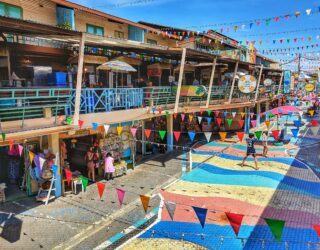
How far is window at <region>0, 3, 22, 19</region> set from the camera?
14617mm

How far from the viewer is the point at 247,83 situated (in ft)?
77.9

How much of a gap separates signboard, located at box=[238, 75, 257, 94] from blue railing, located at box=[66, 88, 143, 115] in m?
10.9

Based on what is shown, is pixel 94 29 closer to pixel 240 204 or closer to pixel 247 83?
pixel 247 83

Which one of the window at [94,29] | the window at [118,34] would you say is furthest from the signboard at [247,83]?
the window at [94,29]

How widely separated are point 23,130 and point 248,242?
818cm

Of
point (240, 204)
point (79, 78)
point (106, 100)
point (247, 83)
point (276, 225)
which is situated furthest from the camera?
point (247, 83)

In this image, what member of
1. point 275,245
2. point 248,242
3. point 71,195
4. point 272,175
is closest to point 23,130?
point 71,195

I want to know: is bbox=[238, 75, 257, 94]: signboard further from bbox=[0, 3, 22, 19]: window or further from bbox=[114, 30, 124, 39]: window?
bbox=[0, 3, 22, 19]: window

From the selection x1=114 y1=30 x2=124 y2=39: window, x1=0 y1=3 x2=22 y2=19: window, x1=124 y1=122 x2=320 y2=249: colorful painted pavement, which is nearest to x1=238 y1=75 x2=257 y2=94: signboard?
x1=124 y1=122 x2=320 y2=249: colorful painted pavement

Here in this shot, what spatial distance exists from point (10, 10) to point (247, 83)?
56.2 ft

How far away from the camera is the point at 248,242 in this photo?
31.8 feet

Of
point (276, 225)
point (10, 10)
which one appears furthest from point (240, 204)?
point (10, 10)

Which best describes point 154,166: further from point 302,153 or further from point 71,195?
point 302,153

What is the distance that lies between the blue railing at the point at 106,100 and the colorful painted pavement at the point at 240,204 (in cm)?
485
